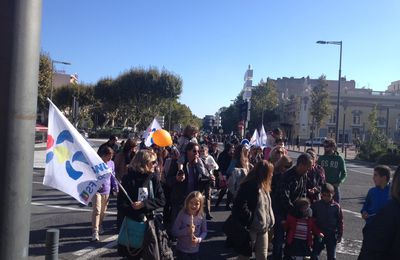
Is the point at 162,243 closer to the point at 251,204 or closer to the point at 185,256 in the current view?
the point at 185,256

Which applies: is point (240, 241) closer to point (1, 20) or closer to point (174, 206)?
point (174, 206)

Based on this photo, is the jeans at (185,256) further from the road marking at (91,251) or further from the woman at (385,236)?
the woman at (385,236)

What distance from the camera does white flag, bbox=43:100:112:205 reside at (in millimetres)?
4254

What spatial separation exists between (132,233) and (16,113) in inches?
114

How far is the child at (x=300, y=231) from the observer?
19.2ft

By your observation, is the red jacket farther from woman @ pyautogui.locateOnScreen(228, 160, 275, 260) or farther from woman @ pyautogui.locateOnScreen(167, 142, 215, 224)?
woman @ pyautogui.locateOnScreen(167, 142, 215, 224)

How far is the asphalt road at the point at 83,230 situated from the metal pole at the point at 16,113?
439 centimetres

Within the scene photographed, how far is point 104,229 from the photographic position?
8188 mm

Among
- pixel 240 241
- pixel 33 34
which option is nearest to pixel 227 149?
pixel 240 241

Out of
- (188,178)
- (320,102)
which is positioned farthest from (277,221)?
(320,102)

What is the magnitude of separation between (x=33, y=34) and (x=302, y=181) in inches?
184

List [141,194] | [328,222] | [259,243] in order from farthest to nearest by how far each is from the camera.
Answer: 1. [328,222]
2. [259,243]
3. [141,194]

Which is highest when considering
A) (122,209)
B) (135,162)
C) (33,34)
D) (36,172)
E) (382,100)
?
(382,100)

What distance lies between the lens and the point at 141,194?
16.0 feet
